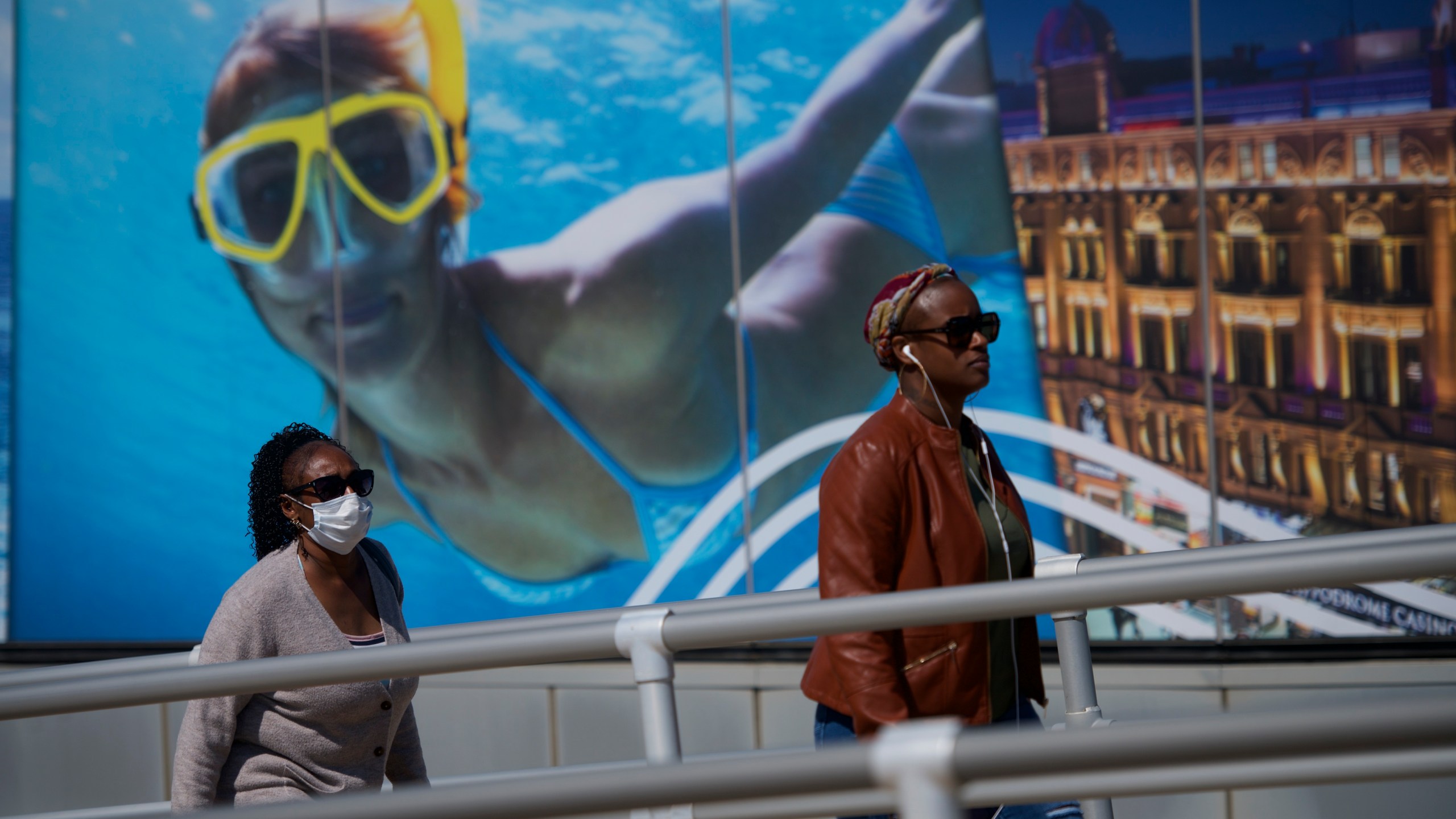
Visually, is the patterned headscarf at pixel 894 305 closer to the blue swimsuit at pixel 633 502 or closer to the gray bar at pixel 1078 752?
the gray bar at pixel 1078 752

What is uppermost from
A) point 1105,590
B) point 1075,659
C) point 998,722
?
point 1105,590

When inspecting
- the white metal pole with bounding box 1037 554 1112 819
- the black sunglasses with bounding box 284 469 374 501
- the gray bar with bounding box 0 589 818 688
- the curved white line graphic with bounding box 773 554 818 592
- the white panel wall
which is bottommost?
the white panel wall

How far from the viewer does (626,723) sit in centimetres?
655

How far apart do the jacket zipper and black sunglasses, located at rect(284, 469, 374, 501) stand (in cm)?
134

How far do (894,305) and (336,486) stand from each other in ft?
4.59

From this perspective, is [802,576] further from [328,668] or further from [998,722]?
[328,668]

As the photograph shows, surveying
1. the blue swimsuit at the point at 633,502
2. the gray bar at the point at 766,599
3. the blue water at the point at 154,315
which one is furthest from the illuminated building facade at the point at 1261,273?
the gray bar at the point at 766,599

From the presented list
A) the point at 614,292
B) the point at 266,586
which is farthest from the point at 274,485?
the point at 614,292

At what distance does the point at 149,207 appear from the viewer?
297 inches

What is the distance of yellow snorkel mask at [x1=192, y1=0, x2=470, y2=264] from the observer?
23.2 feet

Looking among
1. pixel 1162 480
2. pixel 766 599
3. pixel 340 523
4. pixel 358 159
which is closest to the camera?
pixel 766 599

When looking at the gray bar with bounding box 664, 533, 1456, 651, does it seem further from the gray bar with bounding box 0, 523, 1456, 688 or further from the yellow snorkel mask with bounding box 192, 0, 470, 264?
the yellow snorkel mask with bounding box 192, 0, 470, 264

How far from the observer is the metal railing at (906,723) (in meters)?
1.34

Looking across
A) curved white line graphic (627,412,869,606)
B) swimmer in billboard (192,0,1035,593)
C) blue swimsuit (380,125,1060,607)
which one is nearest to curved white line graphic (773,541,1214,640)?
blue swimsuit (380,125,1060,607)
